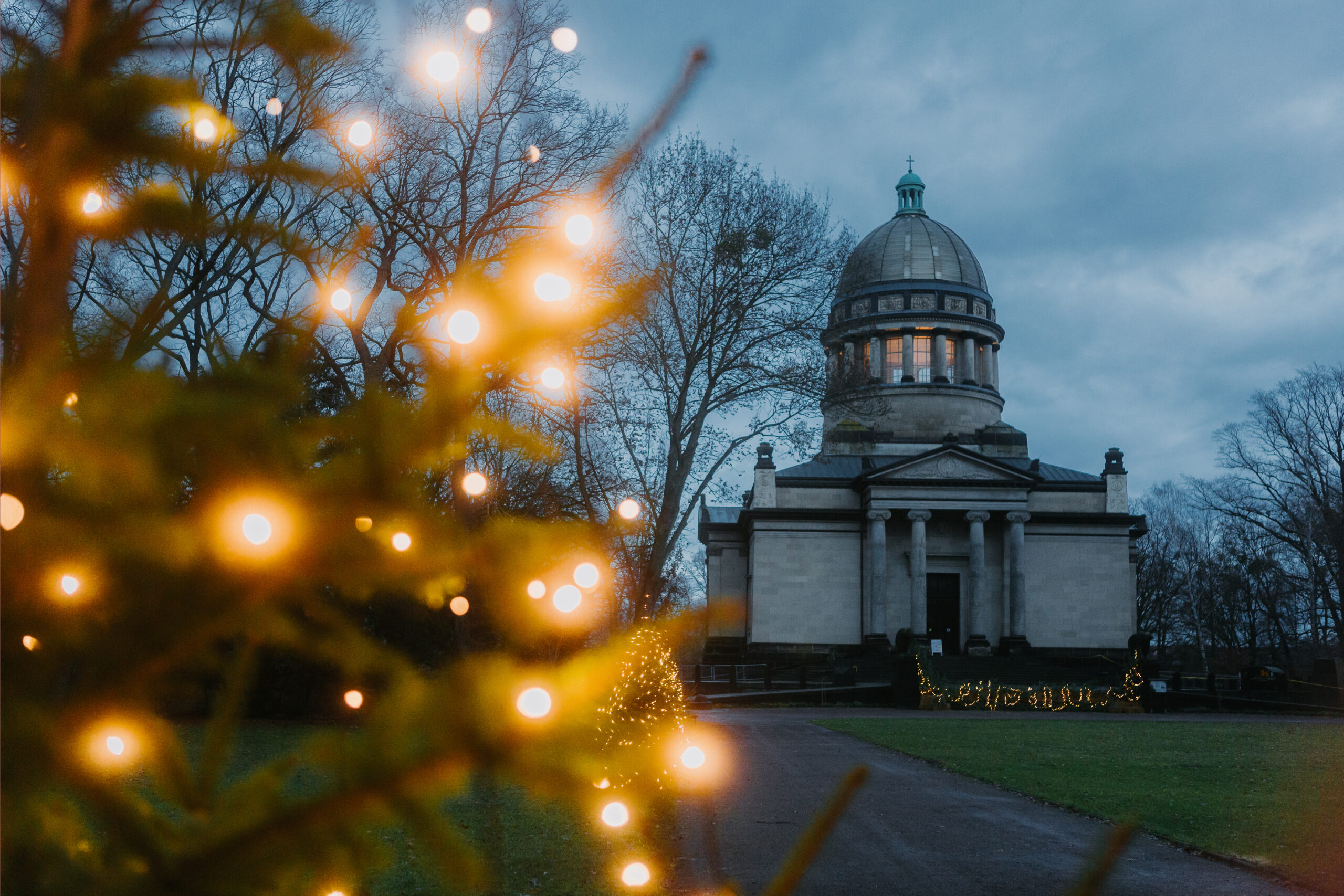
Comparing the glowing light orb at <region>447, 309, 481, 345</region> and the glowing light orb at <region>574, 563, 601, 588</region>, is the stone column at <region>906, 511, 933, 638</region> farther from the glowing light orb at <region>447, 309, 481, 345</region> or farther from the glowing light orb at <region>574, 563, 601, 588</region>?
the glowing light orb at <region>447, 309, 481, 345</region>

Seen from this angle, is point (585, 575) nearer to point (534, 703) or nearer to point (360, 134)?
point (360, 134)

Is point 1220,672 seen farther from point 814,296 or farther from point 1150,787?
point 1150,787

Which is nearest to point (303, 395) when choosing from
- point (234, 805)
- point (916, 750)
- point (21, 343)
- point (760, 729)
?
point (21, 343)

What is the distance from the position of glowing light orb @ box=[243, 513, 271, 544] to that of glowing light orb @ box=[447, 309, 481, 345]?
0.56 metres

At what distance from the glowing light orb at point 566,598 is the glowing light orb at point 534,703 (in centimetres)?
168

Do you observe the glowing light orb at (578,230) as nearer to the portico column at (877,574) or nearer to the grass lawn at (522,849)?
the grass lawn at (522,849)

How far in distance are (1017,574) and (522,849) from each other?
142 ft

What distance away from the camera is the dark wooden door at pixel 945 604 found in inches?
2009

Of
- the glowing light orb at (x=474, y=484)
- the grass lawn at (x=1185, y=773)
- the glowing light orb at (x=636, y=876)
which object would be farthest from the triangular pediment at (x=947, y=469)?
the glowing light orb at (x=636, y=876)

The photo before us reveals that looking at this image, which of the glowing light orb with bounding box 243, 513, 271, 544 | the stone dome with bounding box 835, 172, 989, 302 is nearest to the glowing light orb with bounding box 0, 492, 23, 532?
the glowing light orb with bounding box 243, 513, 271, 544

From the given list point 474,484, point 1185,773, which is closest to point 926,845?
point 474,484

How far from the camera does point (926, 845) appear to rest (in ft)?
29.6

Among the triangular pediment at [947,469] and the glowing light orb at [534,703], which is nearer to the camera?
the glowing light orb at [534,703]

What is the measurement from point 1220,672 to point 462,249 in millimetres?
54771
